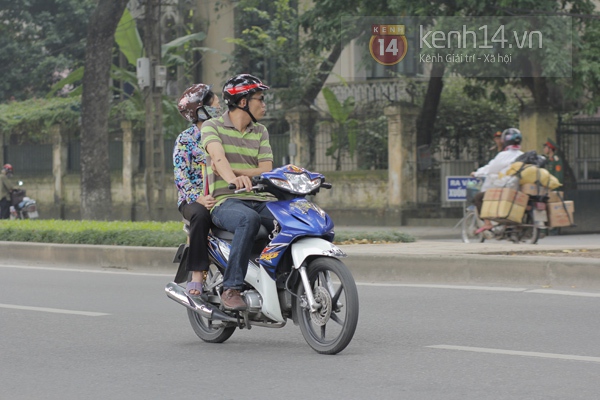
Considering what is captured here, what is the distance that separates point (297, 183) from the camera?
6.90 metres

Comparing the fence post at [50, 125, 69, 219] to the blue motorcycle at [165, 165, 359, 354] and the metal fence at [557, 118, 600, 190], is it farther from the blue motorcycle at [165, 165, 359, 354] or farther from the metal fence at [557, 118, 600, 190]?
the blue motorcycle at [165, 165, 359, 354]

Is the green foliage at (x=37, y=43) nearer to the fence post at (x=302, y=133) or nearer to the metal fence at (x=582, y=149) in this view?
Answer: the fence post at (x=302, y=133)

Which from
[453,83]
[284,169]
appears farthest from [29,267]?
[453,83]

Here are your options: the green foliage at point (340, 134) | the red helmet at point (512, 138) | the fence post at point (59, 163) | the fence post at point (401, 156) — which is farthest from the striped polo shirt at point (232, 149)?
the fence post at point (59, 163)

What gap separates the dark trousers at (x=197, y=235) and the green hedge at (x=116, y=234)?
6523mm

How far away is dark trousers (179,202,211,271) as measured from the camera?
7453mm

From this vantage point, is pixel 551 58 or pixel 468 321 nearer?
pixel 468 321

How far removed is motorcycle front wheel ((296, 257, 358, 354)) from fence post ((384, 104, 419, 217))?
17.6 m

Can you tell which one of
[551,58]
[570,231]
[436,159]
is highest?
[551,58]

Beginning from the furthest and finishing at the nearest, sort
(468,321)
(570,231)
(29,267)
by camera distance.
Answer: (570,231), (29,267), (468,321)

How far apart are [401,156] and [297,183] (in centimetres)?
Result: 1804

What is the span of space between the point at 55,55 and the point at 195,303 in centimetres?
3480

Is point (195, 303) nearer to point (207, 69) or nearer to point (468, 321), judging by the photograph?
point (468, 321)

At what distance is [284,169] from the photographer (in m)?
6.93
